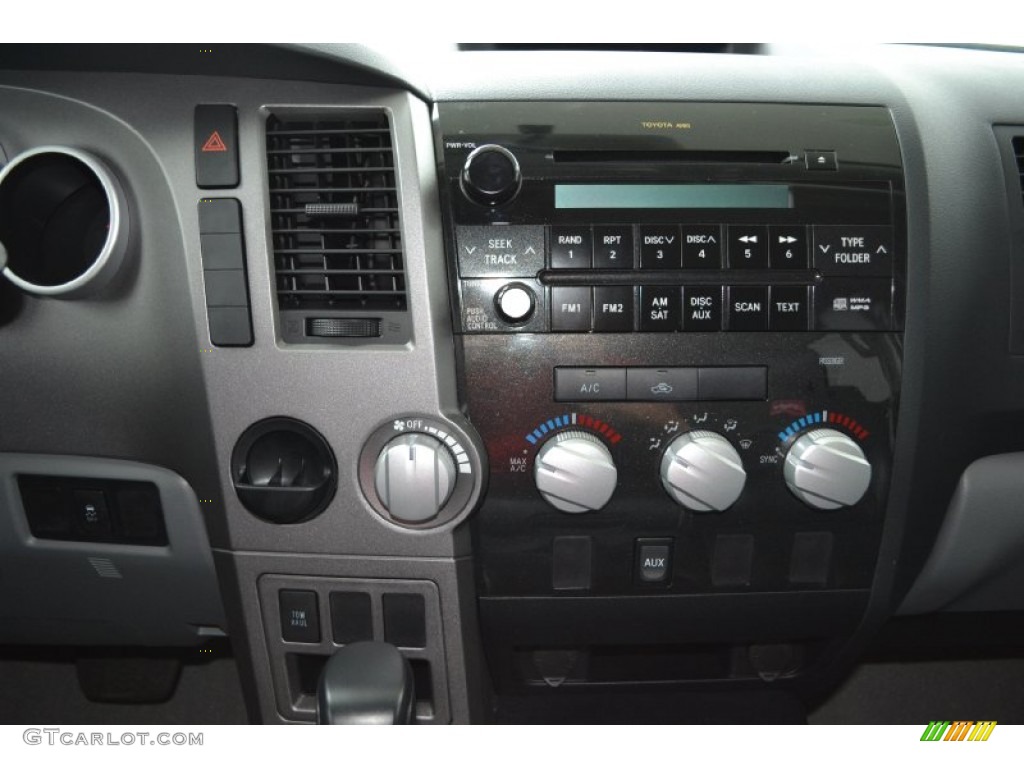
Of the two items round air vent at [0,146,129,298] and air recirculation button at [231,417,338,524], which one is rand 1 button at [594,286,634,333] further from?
round air vent at [0,146,129,298]

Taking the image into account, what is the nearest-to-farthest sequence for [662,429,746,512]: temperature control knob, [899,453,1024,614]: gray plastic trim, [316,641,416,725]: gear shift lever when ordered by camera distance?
[316,641,416,725]: gear shift lever
[662,429,746,512]: temperature control knob
[899,453,1024,614]: gray plastic trim

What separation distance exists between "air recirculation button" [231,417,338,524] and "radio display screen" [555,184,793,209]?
39 cm

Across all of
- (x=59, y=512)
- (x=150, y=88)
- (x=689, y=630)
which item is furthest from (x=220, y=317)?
(x=689, y=630)

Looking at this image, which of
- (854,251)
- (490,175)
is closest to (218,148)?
(490,175)

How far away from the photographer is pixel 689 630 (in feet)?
3.43

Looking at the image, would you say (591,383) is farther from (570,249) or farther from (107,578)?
(107,578)

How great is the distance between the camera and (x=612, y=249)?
3.02ft

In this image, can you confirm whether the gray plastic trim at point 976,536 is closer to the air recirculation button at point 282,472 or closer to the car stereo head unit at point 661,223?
the car stereo head unit at point 661,223

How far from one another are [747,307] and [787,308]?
0.05 metres

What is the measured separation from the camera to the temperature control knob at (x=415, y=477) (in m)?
0.88

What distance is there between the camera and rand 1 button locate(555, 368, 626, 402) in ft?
3.07

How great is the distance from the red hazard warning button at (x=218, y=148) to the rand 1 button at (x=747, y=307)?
562 millimetres

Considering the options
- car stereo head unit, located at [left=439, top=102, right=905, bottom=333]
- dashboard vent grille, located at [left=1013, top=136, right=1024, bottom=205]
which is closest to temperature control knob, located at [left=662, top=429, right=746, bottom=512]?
car stereo head unit, located at [left=439, top=102, right=905, bottom=333]
